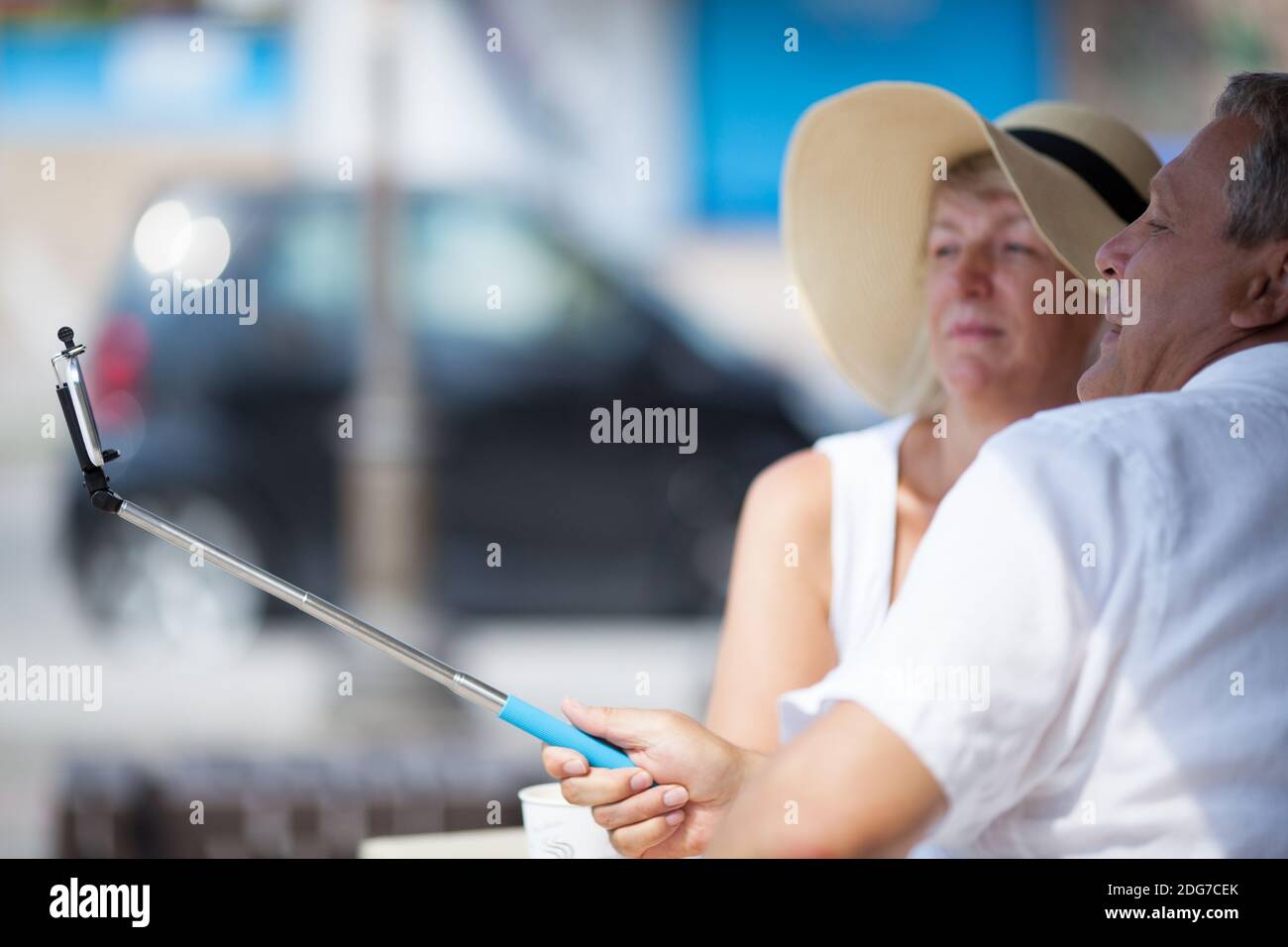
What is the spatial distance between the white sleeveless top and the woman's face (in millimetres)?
141

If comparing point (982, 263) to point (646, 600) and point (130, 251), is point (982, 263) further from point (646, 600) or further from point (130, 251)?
point (130, 251)

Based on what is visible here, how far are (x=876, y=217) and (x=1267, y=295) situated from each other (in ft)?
3.12

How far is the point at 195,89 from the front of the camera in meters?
11.9

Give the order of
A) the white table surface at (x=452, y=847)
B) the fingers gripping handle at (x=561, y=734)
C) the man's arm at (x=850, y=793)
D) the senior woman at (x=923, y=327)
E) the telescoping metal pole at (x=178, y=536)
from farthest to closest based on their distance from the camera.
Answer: the senior woman at (x=923, y=327), the white table surface at (x=452, y=847), the fingers gripping handle at (x=561, y=734), the telescoping metal pole at (x=178, y=536), the man's arm at (x=850, y=793)

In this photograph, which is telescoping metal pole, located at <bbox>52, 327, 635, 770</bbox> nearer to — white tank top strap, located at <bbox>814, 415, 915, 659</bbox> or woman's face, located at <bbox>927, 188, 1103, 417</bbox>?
white tank top strap, located at <bbox>814, 415, 915, 659</bbox>

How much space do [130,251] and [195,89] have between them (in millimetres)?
6211

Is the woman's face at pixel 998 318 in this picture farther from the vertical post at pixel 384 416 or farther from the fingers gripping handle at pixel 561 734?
the vertical post at pixel 384 416

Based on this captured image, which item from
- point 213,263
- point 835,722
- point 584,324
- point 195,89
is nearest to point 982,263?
point 213,263

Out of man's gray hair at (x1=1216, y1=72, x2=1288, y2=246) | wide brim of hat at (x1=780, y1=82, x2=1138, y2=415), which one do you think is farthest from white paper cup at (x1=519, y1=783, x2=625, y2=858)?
wide brim of hat at (x1=780, y1=82, x2=1138, y2=415)

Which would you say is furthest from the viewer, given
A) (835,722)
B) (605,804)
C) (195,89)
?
(195,89)

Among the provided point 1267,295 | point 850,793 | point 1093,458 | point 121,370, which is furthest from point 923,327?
point 121,370

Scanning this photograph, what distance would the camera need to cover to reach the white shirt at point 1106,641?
3.70 ft

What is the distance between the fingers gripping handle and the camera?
1.46 metres

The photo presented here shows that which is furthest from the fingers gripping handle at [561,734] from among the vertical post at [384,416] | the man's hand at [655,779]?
the vertical post at [384,416]
